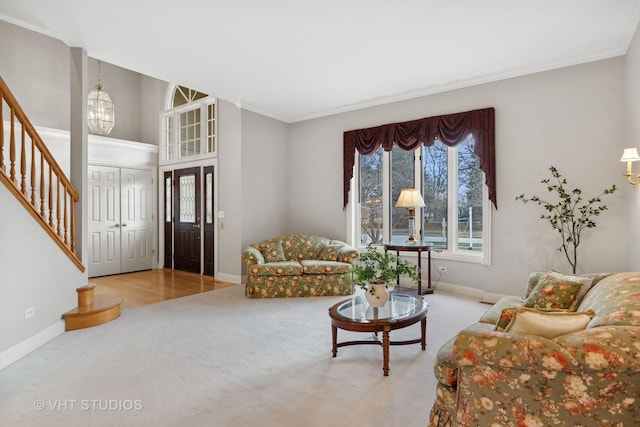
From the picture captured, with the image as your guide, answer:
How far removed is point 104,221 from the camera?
→ 679cm

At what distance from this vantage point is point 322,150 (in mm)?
6559

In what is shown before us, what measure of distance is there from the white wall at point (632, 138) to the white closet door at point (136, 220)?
785 cm

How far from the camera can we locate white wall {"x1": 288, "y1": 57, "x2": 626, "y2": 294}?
4.03 metres

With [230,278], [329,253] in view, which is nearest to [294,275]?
[329,253]

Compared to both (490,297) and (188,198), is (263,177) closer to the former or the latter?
(188,198)

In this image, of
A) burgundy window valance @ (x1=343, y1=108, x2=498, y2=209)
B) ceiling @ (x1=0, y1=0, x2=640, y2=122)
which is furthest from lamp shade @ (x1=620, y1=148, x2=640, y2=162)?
burgundy window valance @ (x1=343, y1=108, x2=498, y2=209)

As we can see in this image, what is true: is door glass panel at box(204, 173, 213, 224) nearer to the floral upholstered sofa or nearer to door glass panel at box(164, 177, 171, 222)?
door glass panel at box(164, 177, 171, 222)

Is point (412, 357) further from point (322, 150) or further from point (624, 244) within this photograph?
point (322, 150)

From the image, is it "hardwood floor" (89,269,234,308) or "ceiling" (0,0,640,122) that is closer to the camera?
"ceiling" (0,0,640,122)

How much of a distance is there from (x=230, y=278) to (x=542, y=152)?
5066mm

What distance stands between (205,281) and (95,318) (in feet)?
7.72

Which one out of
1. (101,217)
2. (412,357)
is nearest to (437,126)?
(412,357)

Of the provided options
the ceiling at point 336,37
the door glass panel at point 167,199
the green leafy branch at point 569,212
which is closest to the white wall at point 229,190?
the ceiling at point 336,37

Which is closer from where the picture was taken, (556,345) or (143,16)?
(556,345)
